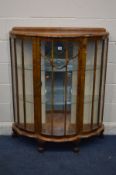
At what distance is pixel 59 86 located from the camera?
81.7 inches

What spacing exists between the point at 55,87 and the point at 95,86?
35 cm

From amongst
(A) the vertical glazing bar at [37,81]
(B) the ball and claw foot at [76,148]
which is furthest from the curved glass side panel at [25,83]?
(B) the ball and claw foot at [76,148]

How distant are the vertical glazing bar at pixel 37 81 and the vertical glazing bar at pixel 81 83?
1.03 ft

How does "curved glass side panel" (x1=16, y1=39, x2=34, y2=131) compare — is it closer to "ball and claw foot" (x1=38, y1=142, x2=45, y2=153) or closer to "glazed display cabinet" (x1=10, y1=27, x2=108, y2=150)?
"glazed display cabinet" (x1=10, y1=27, x2=108, y2=150)

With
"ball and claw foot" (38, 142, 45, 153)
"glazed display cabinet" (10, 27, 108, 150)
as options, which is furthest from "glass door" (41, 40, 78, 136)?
"ball and claw foot" (38, 142, 45, 153)

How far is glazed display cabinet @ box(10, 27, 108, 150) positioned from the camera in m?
1.93

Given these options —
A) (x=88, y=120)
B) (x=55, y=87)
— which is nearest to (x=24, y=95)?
(x=55, y=87)

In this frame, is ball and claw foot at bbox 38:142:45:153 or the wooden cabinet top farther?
ball and claw foot at bbox 38:142:45:153

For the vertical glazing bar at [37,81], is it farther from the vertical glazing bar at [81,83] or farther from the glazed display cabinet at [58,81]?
the vertical glazing bar at [81,83]

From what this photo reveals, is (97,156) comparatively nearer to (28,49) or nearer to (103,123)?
(103,123)

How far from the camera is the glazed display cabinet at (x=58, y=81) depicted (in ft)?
6.32

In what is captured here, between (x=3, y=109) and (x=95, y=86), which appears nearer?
(x=95, y=86)

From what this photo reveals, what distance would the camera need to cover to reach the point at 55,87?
2.07 meters

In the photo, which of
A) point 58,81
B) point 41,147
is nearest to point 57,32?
point 58,81
